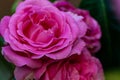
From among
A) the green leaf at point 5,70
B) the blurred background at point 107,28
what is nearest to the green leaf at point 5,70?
the green leaf at point 5,70

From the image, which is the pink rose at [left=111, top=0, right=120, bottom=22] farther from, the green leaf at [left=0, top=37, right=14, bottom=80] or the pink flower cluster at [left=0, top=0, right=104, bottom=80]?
the green leaf at [left=0, top=37, right=14, bottom=80]

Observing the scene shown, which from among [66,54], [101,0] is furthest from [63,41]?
[101,0]

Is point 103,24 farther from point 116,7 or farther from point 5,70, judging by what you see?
point 5,70

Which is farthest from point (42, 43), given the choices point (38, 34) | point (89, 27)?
point (89, 27)

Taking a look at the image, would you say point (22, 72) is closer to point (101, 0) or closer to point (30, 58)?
point (30, 58)

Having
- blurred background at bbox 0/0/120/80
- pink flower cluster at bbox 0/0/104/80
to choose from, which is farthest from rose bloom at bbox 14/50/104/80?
blurred background at bbox 0/0/120/80

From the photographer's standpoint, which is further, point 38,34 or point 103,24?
point 103,24
